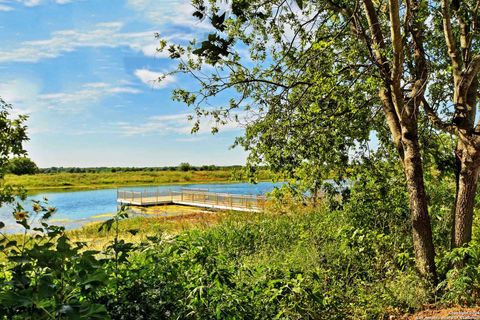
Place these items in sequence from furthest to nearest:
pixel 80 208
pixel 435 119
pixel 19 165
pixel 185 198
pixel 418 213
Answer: pixel 80 208 → pixel 185 198 → pixel 19 165 → pixel 435 119 → pixel 418 213

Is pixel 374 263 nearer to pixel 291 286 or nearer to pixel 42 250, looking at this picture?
pixel 291 286

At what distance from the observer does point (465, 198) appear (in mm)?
5465

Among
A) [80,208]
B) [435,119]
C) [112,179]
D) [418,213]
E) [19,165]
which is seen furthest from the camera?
[112,179]

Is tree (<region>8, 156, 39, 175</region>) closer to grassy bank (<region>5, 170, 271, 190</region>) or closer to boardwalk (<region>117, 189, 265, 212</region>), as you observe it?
boardwalk (<region>117, 189, 265, 212</region>)

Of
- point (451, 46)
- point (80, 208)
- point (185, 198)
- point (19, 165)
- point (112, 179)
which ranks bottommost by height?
point (80, 208)

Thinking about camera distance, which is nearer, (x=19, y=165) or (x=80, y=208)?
(x=19, y=165)

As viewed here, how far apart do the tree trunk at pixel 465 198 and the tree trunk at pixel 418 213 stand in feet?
1.28

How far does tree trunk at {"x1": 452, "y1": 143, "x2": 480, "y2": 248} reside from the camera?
17.7 feet

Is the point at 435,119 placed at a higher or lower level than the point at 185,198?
higher

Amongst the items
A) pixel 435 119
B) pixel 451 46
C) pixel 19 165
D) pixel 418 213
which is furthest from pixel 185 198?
pixel 451 46

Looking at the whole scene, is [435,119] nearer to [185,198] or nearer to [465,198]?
[465,198]

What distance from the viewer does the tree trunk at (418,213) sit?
5.33 m

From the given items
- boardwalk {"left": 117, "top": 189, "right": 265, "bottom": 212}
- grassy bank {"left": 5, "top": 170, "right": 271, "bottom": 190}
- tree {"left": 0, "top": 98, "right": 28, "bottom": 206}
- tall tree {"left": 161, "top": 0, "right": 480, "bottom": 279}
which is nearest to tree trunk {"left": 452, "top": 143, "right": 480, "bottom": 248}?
tall tree {"left": 161, "top": 0, "right": 480, "bottom": 279}

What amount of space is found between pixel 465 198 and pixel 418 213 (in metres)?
0.66
